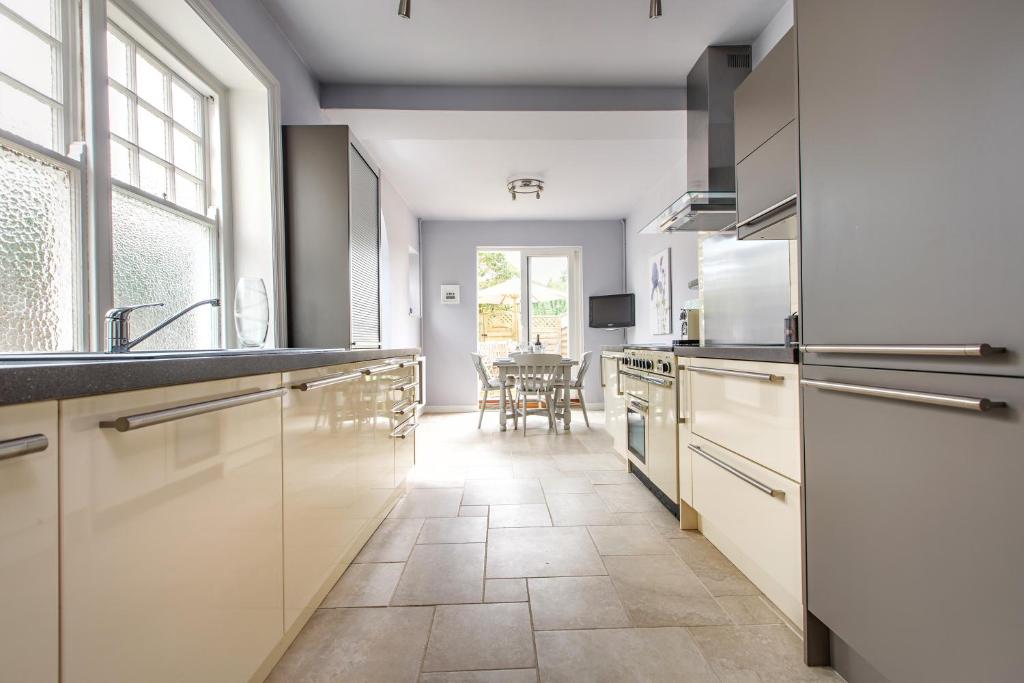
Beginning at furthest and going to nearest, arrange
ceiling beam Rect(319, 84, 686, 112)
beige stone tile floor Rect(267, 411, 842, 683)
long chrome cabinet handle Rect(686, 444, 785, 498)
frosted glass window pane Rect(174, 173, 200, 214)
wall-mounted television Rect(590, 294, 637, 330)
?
wall-mounted television Rect(590, 294, 637, 330)
ceiling beam Rect(319, 84, 686, 112)
frosted glass window pane Rect(174, 173, 200, 214)
long chrome cabinet handle Rect(686, 444, 785, 498)
beige stone tile floor Rect(267, 411, 842, 683)

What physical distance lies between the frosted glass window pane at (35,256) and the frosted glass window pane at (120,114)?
45cm

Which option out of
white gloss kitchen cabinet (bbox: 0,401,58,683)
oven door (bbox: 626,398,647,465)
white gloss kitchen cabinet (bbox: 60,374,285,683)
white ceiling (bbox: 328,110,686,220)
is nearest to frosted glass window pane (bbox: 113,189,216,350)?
white gloss kitchen cabinet (bbox: 60,374,285,683)

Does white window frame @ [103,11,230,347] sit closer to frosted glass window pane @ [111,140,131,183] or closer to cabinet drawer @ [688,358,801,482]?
frosted glass window pane @ [111,140,131,183]

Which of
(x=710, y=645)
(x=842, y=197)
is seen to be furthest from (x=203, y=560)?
(x=842, y=197)

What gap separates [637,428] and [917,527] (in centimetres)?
218

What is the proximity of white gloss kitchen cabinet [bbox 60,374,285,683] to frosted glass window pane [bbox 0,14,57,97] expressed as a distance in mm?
1209

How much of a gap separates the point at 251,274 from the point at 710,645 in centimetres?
260

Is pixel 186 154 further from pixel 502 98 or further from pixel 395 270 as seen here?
pixel 395 270

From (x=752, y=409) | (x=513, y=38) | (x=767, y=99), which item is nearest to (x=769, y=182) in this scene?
(x=767, y=99)

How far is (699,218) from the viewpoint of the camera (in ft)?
9.84

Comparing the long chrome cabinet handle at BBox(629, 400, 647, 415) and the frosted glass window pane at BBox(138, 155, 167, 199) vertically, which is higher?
the frosted glass window pane at BBox(138, 155, 167, 199)

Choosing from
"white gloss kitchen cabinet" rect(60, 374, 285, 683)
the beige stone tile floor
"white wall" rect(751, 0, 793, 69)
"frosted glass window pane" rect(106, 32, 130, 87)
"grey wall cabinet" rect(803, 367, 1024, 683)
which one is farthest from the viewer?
"white wall" rect(751, 0, 793, 69)

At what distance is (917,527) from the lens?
1.00 metres

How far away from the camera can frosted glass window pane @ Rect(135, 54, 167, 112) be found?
2025 millimetres
